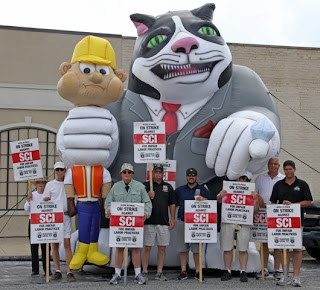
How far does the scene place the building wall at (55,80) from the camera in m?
13.7

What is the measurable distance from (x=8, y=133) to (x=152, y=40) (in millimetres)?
7476

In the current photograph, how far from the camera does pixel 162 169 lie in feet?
22.7

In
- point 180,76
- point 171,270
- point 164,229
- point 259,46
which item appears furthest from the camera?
point 259,46

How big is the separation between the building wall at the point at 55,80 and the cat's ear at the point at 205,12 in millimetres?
6845

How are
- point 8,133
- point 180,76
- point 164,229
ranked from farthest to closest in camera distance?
point 8,133
point 180,76
point 164,229

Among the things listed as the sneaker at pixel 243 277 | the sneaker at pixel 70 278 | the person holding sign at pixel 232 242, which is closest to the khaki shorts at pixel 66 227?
the sneaker at pixel 70 278

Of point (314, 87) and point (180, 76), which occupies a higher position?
point (314, 87)

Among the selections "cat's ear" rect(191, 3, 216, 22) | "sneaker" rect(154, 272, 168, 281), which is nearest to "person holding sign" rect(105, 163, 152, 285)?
"sneaker" rect(154, 272, 168, 281)

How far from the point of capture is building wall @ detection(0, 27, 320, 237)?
13.7m

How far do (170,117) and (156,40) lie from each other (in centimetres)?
98

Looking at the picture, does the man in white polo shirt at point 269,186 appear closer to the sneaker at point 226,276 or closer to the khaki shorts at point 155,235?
the sneaker at point 226,276

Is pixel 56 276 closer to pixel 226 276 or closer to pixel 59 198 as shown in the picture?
pixel 59 198

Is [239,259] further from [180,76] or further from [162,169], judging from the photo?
[180,76]

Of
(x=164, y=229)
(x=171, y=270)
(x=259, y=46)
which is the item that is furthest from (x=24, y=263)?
(x=259, y=46)
